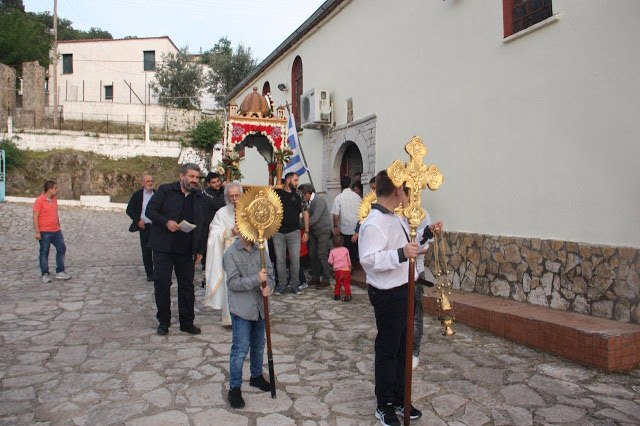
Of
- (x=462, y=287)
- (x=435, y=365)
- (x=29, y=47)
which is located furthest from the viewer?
(x=29, y=47)

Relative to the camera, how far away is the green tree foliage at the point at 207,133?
29.9 m

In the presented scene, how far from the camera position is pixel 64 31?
1946 inches

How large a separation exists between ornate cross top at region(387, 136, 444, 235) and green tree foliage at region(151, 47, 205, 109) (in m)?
36.4

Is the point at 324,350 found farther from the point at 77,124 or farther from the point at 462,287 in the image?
the point at 77,124

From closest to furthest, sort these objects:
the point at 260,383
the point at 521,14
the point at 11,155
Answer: the point at 260,383, the point at 521,14, the point at 11,155

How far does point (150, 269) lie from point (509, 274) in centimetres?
599

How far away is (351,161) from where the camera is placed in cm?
1084

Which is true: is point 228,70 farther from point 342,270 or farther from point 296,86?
point 342,270

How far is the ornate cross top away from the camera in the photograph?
301cm

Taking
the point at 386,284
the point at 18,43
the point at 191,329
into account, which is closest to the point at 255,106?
the point at 191,329

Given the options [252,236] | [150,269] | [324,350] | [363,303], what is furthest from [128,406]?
[150,269]

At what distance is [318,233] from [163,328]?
3.25 meters

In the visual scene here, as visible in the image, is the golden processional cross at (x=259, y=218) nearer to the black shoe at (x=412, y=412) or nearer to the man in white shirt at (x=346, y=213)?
the black shoe at (x=412, y=412)

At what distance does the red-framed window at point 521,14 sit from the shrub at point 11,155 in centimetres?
2862
